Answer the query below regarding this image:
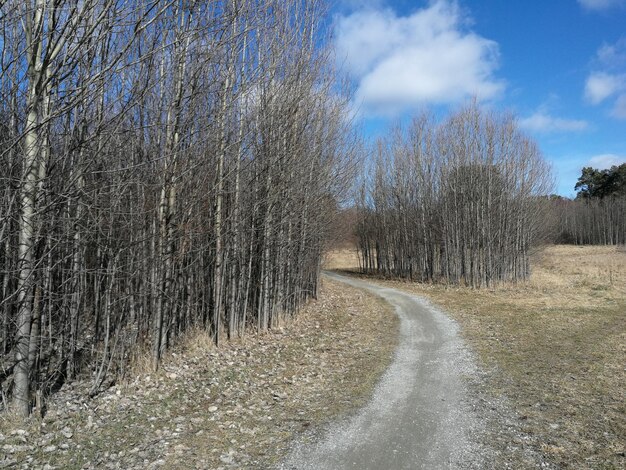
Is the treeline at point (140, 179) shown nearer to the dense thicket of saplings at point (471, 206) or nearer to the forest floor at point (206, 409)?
the forest floor at point (206, 409)

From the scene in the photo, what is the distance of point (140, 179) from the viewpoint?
6.70m

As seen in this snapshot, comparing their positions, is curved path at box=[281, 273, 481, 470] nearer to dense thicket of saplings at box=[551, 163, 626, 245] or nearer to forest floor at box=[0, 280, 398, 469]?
forest floor at box=[0, 280, 398, 469]

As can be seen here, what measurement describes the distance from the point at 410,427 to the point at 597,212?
6788cm

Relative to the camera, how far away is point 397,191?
85.7 feet

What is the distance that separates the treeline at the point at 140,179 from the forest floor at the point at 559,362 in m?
5.53

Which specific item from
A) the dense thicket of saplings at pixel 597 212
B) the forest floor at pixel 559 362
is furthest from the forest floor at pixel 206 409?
the dense thicket of saplings at pixel 597 212

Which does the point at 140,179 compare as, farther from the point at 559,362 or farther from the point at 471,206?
the point at 471,206

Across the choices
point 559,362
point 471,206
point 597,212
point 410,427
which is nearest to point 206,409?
point 410,427

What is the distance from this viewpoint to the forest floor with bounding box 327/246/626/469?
4621 mm

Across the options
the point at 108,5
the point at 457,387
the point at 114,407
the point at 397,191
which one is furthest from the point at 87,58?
the point at 397,191

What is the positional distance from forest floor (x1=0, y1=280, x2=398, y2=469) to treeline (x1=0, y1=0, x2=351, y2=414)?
0.47 metres

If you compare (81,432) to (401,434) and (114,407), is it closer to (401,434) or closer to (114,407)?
(114,407)

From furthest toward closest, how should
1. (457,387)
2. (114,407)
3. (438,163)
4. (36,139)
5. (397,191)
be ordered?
(397,191) → (438,163) → (457,387) → (114,407) → (36,139)

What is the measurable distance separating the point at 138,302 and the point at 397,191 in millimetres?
21084
